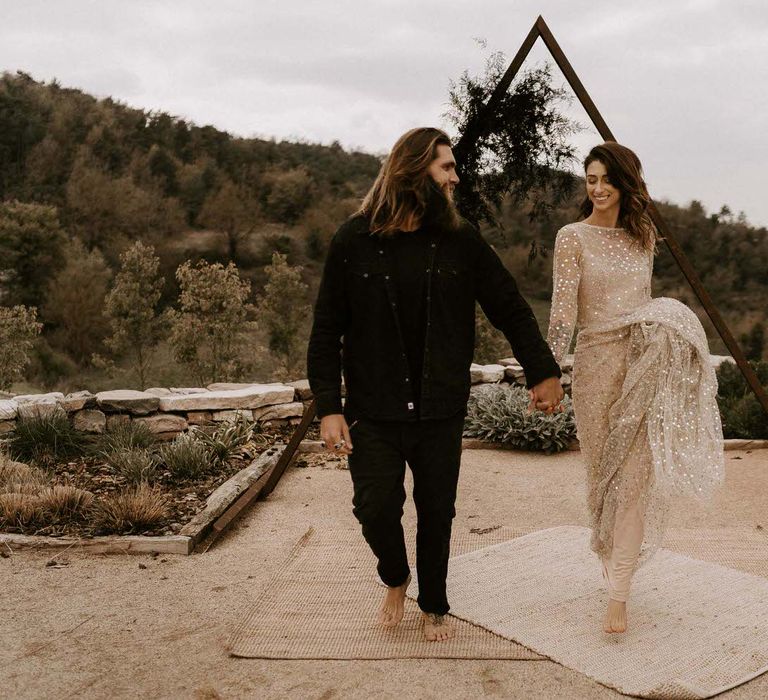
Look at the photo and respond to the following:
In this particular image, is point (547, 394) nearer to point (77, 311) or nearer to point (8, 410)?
point (8, 410)

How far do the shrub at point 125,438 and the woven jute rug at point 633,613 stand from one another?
319 cm

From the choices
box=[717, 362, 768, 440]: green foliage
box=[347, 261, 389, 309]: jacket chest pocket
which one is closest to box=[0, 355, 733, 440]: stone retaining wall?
box=[717, 362, 768, 440]: green foliage

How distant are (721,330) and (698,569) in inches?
64.2

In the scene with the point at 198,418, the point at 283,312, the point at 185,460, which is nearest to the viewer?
the point at 185,460

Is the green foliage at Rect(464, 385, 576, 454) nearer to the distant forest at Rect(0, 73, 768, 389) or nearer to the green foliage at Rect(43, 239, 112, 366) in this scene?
the distant forest at Rect(0, 73, 768, 389)

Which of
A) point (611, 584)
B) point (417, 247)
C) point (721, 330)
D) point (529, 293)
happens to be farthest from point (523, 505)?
point (529, 293)

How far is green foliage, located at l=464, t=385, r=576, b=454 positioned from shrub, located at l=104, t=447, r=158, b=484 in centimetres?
293

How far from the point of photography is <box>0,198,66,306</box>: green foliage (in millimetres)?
14531

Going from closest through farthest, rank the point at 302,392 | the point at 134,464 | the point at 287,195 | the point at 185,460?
the point at 134,464, the point at 185,460, the point at 302,392, the point at 287,195

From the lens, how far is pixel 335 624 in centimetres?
345

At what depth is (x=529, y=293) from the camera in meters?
15.7

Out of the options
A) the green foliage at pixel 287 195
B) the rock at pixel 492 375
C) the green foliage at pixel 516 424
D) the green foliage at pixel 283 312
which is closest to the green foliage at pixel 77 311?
the green foliage at pixel 283 312

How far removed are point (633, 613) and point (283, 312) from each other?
351 inches

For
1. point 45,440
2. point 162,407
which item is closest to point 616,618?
point 45,440
